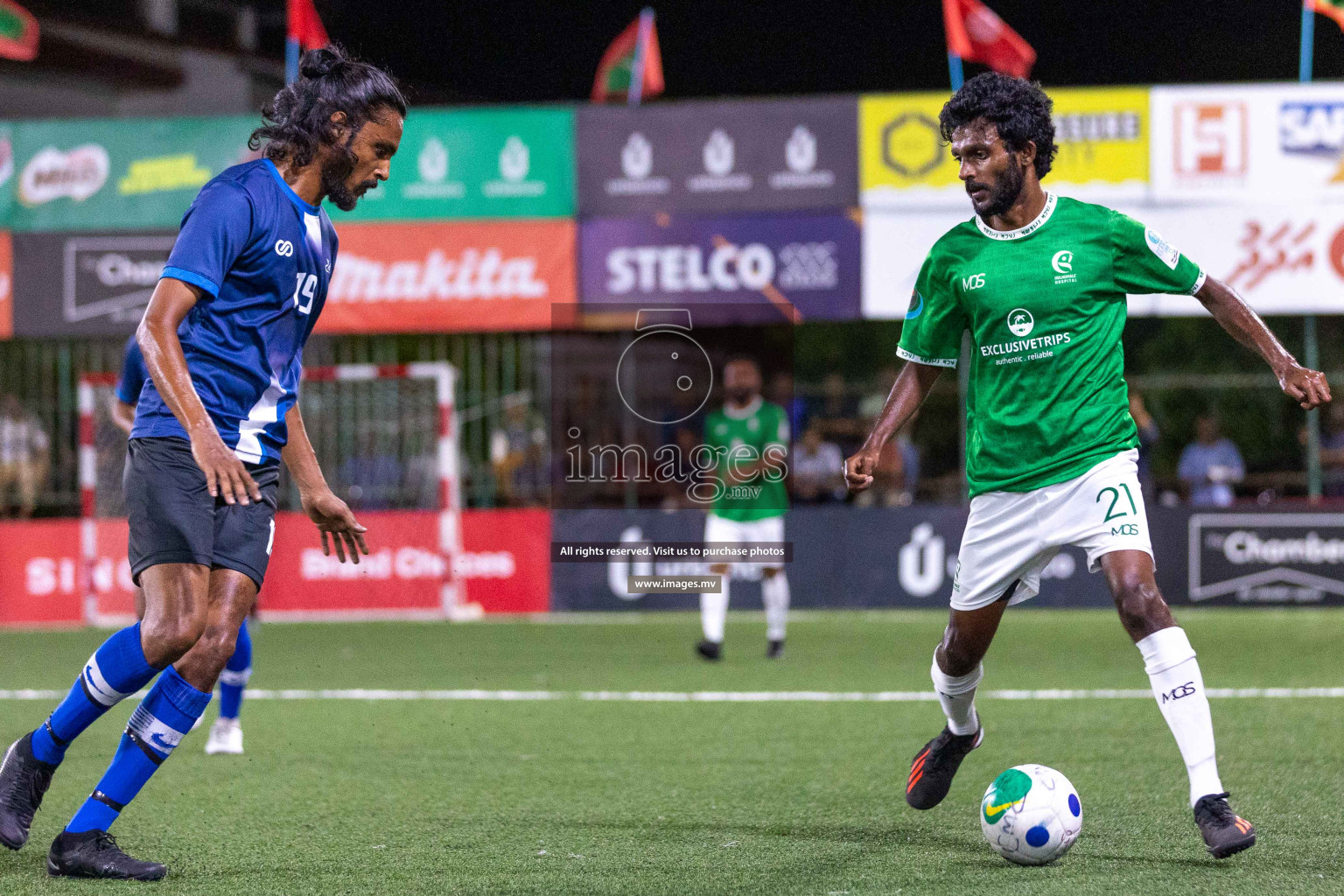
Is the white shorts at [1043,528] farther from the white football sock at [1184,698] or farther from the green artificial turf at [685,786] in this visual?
the green artificial turf at [685,786]

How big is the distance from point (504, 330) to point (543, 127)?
220 cm

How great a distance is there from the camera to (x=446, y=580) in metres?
15.3

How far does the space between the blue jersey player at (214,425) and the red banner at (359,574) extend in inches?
426

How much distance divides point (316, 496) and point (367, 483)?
37.2 ft

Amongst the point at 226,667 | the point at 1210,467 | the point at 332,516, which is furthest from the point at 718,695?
the point at 1210,467

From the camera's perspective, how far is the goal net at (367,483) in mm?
15102

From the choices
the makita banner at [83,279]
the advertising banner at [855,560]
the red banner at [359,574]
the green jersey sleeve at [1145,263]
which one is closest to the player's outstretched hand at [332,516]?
the green jersey sleeve at [1145,263]

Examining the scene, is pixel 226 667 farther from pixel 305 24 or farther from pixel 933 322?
pixel 305 24

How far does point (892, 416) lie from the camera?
202 inches

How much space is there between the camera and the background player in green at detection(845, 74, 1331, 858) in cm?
472

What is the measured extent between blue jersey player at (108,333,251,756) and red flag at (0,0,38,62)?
13323mm

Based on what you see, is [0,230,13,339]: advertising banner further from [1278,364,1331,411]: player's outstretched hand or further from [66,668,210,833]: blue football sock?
[1278,364,1331,411]: player's outstretched hand

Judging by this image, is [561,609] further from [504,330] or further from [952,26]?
[952,26]

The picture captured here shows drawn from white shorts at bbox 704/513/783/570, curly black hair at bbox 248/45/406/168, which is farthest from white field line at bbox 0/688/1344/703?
curly black hair at bbox 248/45/406/168
